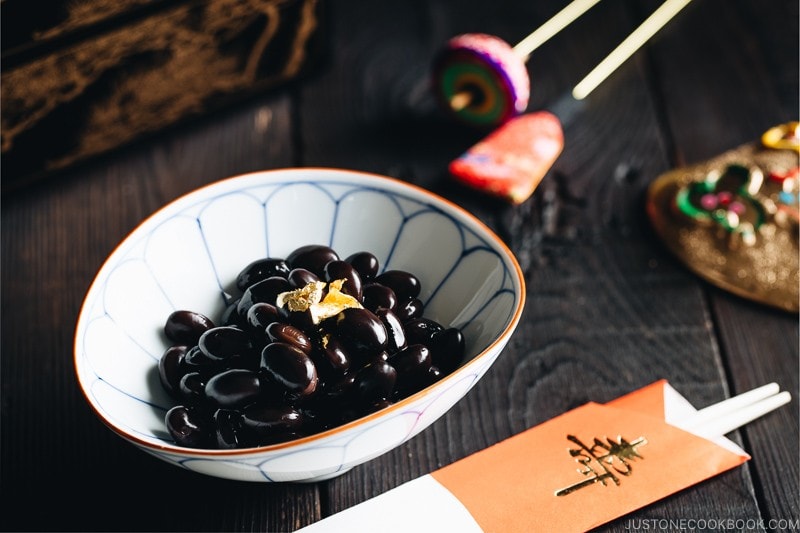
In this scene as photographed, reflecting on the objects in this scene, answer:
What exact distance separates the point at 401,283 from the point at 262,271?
0.45 ft

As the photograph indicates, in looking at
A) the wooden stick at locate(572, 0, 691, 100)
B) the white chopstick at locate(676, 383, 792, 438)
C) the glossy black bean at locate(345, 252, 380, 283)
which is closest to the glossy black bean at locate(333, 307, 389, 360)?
the glossy black bean at locate(345, 252, 380, 283)

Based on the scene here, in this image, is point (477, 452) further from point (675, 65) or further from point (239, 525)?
point (675, 65)

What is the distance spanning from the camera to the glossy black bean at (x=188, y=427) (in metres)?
0.63

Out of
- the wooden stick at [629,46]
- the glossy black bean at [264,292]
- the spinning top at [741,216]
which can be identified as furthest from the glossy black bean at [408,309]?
the wooden stick at [629,46]

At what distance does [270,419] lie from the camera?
0.61 meters

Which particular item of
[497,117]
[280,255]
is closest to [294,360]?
[280,255]

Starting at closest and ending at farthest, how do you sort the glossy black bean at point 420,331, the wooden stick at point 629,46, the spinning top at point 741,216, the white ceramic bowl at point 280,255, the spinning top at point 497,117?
the white ceramic bowl at point 280,255
the glossy black bean at point 420,331
the spinning top at point 741,216
the spinning top at point 497,117
the wooden stick at point 629,46

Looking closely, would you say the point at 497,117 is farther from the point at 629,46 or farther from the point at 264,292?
the point at 264,292

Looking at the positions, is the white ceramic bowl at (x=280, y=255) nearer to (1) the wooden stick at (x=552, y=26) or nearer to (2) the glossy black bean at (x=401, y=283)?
(2) the glossy black bean at (x=401, y=283)

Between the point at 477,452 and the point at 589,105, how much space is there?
665 millimetres

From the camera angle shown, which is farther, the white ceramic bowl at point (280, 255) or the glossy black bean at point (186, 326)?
the glossy black bean at point (186, 326)

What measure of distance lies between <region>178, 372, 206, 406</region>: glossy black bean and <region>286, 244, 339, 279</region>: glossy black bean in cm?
15

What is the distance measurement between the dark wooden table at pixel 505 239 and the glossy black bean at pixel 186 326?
137 millimetres

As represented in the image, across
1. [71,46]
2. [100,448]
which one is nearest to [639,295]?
[100,448]
